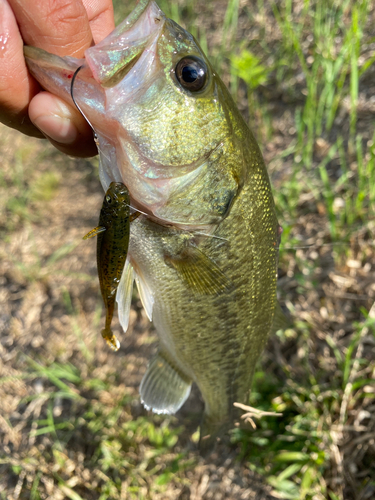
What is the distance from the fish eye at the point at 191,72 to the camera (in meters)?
1.30

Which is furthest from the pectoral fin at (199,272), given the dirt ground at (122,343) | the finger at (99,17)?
the finger at (99,17)

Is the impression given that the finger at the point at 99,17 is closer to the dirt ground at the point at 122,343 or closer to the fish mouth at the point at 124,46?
the fish mouth at the point at 124,46

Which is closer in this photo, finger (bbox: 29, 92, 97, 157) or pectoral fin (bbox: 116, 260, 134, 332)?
finger (bbox: 29, 92, 97, 157)

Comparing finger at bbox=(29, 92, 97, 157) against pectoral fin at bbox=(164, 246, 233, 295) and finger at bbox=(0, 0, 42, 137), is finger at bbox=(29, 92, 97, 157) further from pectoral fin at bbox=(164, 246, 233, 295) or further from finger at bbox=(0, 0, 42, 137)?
pectoral fin at bbox=(164, 246, 233, 295)

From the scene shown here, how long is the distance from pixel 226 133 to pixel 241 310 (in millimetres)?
750

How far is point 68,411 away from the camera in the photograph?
2818 millimetres

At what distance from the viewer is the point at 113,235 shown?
1334mm

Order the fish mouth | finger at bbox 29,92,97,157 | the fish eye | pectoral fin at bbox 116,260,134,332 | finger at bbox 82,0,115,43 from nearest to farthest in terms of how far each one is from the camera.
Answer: the fish mouth < the fish eye < finger at bbox 29,92,97,157 < pectoral fin at bbox 116,260,134,332 < finger at bbox 82,0,115,43

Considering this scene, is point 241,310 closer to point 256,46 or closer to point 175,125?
point 175,125

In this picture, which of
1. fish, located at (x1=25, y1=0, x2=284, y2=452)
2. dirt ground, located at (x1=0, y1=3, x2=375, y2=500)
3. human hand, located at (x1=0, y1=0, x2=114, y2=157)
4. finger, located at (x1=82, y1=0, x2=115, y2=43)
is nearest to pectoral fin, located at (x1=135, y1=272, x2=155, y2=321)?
fish, located at (x1=25, y1=0, x2=284, y2=452)

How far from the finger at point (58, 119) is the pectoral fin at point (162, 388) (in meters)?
1.18

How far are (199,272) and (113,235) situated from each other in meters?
0.38

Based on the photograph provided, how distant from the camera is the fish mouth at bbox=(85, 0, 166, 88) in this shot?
1.20 meters

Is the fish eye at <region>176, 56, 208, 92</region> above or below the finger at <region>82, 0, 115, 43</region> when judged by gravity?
below
